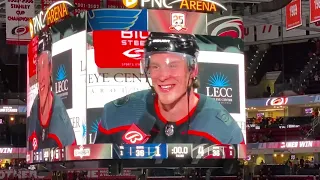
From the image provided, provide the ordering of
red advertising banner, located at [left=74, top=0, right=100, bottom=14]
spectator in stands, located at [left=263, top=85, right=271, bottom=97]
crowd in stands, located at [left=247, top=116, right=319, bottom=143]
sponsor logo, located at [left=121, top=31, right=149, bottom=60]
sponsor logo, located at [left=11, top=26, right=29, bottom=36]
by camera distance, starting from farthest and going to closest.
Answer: spectator in stands, located at [left=263, top=85, right=271, bottom=97] → crowd in stands, located at [left=247, top=116, right=319, bottom=143] → sponsor logo, located at [left=11, top=26, right=29, bottom=36] → red advertising banner, located at [left=74, top=0, right=100, bottom=14] → sponsor logo, located at [left=121, top=31, right=149, bottom=60]

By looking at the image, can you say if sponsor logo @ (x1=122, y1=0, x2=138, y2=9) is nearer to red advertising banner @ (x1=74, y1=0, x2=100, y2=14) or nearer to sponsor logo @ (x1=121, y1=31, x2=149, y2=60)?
sponsor logo @ (x1=121, y1=31, x2=149, y2=60)

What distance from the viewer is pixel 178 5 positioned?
61.2 feet

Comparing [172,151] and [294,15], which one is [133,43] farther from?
[294,15]

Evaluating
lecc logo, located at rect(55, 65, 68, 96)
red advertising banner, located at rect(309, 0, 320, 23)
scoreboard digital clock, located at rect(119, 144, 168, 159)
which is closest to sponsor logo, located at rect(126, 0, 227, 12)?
lecc logo, located at rect(55, 65, 68, 96)

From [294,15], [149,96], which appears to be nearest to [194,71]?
[149,96]

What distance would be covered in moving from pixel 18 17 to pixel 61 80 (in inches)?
350

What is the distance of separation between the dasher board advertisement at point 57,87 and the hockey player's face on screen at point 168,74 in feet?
5.93

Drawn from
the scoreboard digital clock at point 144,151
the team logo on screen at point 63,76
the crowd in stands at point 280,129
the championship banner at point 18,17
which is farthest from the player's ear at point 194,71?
the crowd in stands at point 280,129

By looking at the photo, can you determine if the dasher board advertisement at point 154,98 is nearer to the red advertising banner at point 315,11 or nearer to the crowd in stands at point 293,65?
the red advertising banner at point 315,11

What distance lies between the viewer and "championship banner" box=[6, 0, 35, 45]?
27.0 metres

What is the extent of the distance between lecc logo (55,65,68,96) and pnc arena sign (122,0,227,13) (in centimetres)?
244

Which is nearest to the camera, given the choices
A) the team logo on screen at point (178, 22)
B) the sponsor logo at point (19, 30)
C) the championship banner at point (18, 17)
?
the team logo on screen at point (178, 22)

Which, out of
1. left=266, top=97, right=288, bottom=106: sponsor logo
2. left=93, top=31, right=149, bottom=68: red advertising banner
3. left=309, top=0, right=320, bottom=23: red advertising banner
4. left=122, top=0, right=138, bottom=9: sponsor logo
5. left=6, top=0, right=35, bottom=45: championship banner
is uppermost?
left=6, top=0, right=35, bottom=45: championship banner

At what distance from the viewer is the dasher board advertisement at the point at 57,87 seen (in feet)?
59.5
